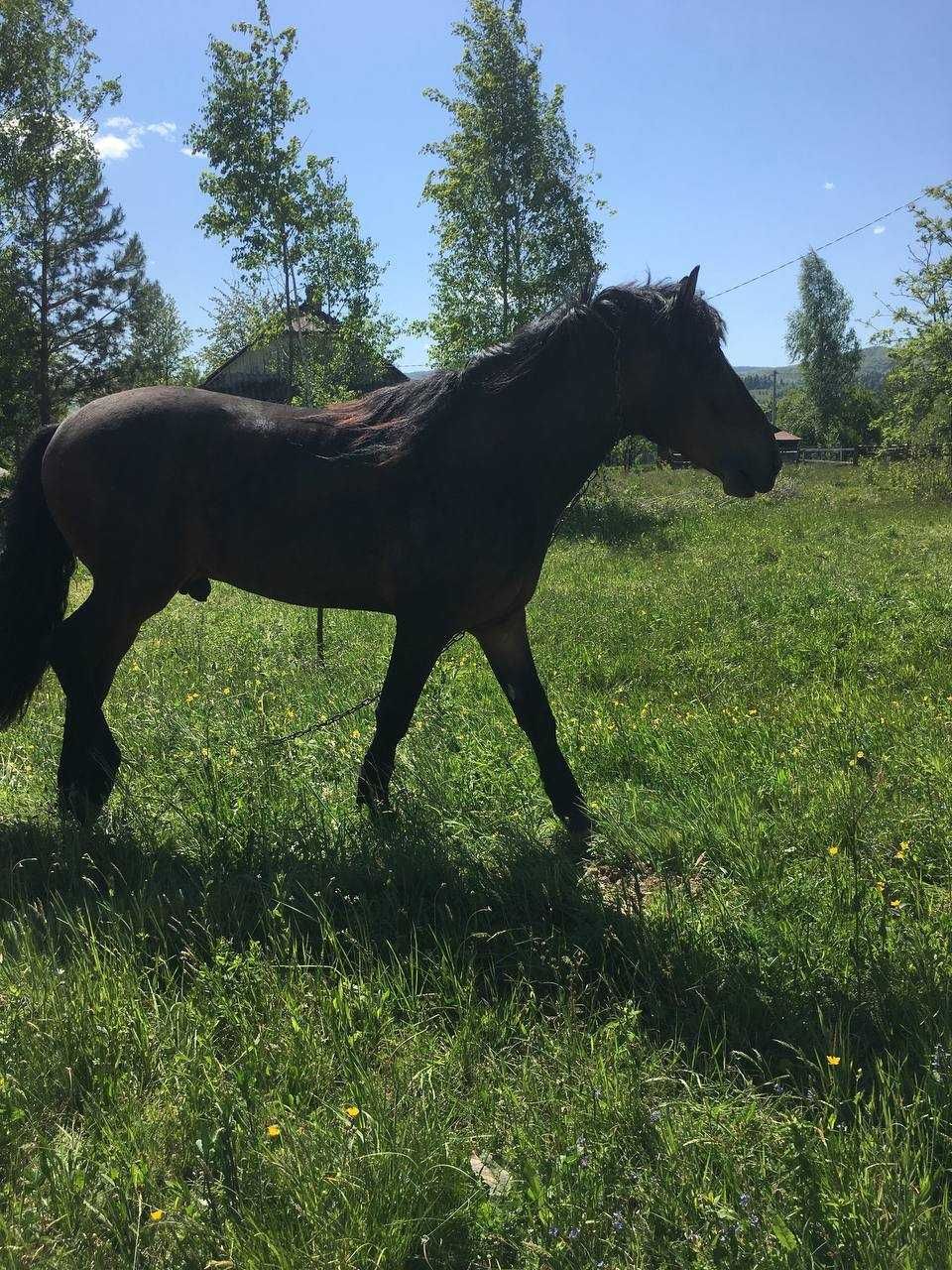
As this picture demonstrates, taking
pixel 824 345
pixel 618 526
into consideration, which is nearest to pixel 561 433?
pixel 618 526

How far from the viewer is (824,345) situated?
226 ft

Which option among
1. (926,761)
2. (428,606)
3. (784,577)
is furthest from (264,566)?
(784,577)

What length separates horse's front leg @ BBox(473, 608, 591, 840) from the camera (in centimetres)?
401

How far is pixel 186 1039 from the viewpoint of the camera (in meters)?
2.35

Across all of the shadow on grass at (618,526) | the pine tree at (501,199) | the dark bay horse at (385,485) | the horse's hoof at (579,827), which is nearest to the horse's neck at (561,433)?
the dark bay horse at (385,485)

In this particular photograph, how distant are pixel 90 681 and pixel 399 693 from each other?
57.2 inches

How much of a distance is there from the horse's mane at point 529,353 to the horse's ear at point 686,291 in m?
0.02

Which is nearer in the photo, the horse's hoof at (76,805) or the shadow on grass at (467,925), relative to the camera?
the shadow on grass at (467,925)

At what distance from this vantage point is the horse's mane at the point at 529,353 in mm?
3594

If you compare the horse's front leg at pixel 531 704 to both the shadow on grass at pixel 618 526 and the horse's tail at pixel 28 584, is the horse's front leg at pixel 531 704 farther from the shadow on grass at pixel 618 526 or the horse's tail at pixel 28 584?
the shadow on grass at pixel 618 526

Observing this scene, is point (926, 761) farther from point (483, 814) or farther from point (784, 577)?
point (784, 577)

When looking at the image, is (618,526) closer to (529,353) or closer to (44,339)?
(529,353)

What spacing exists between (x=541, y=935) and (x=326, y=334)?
1274 centimetres

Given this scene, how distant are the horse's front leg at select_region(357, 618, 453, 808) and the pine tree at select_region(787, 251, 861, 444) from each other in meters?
72.7
